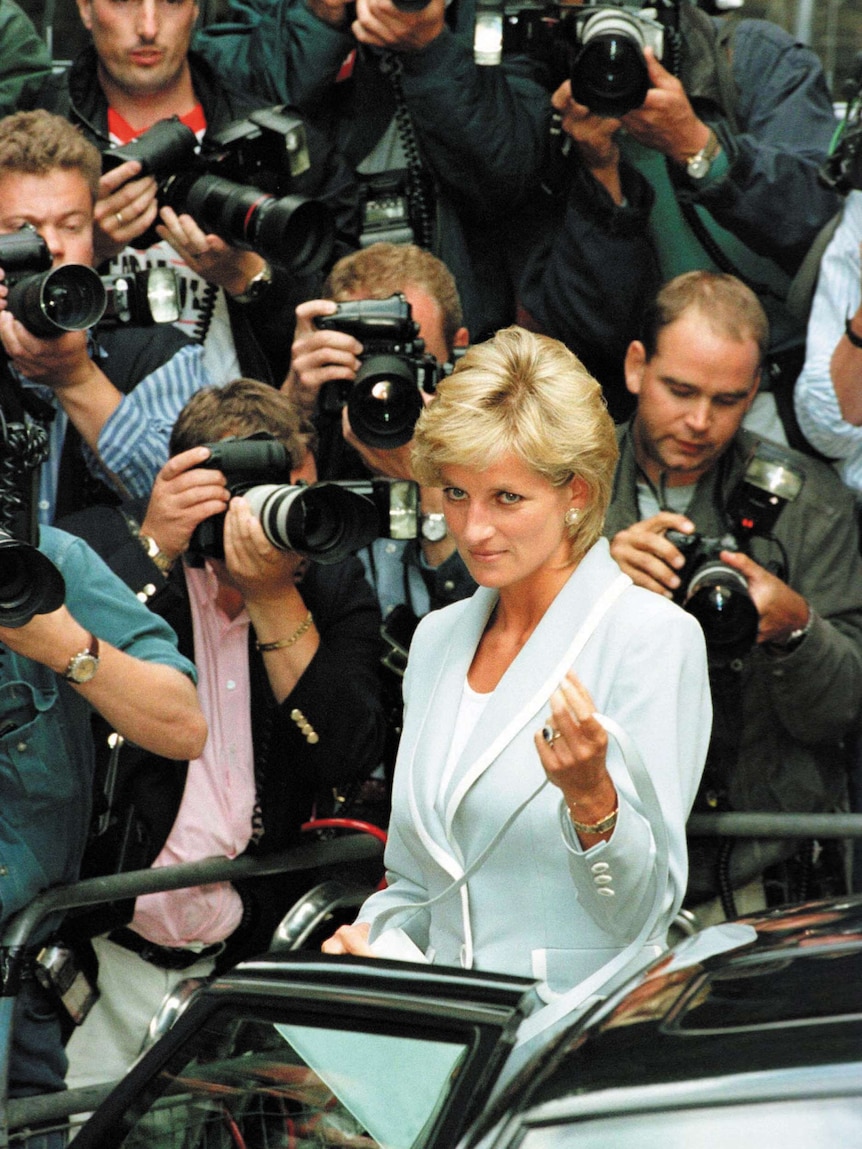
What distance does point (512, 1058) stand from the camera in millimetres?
1817

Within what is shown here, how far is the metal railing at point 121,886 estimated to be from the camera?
10.5 feet

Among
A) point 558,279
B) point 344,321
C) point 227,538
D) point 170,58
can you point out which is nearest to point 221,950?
point 227,538

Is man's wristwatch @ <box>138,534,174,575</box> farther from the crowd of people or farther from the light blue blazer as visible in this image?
the light blue blazer

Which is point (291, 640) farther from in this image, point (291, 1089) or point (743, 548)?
point (291, 1089)

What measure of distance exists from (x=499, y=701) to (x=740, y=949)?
653 mm

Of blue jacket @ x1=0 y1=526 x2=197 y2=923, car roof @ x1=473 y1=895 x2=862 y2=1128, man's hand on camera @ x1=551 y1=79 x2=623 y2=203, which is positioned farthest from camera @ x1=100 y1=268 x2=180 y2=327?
car roof @ x1=473 y1=895 x2=862 y2=1128

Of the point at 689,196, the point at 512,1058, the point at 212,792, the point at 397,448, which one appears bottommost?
the point at 212,792

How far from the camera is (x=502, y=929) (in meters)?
2.52

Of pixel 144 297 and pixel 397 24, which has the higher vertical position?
pixel 397 24

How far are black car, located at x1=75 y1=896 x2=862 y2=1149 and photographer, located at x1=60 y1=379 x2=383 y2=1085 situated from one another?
163 cm

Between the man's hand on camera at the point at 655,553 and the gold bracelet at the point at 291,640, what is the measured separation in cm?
67

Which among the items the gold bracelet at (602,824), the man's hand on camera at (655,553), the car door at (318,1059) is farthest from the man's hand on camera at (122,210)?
the car door at (318,1059)

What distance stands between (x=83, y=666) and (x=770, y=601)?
4.77 ft

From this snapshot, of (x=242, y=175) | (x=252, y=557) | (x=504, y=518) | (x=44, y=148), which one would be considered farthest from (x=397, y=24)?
(x=504, y=518)
